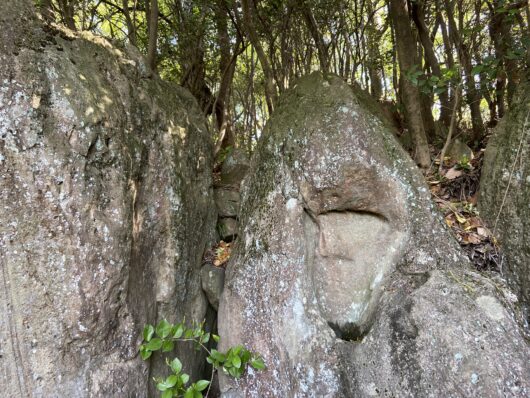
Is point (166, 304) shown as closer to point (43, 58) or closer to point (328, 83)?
point (43, 58)

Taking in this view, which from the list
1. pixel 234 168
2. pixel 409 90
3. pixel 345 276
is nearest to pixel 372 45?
pixel 409 90

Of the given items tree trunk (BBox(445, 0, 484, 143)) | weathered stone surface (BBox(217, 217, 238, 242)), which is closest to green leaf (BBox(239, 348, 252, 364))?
weathered stone surface (BBox(217, 217, 238, 242))

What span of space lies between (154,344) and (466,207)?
2.55m

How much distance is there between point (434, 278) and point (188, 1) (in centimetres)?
464

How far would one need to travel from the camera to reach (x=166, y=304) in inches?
113

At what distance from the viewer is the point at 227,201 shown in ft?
12.4

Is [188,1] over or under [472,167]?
over

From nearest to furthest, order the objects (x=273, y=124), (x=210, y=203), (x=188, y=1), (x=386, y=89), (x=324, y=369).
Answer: (x=324, y=369)
(x=273, y=124)
(x=210, y=203)
(x=188, y=1)
(x=386, y=89)

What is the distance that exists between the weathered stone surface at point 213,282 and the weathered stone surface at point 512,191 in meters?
2.16

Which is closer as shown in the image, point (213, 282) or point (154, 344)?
point (154, 344)

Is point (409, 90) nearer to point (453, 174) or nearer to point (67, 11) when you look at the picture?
point (453, 174)

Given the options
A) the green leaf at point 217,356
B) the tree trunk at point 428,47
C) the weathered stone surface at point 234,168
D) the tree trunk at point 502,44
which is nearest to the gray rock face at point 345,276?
the green leaf at point 217,356

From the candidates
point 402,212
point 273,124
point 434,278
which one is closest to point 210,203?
point 273,124

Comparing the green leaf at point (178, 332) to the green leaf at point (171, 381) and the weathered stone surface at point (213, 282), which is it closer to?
the green leaf at point (171, 381)
